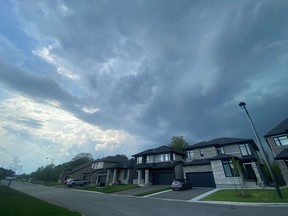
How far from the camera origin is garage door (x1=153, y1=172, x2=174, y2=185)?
1387 inches

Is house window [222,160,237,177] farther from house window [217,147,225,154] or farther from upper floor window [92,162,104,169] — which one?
upper floor window [92,162,104,169]

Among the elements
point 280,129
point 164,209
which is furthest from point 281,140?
point 164,209

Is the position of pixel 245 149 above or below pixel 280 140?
below

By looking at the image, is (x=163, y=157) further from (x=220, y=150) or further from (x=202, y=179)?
(x=220, y=150)

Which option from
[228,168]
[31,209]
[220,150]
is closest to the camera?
[31,209]

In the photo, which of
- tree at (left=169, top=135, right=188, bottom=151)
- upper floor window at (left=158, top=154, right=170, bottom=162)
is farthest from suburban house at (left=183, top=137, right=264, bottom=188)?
tree at (left=169, top=135, right=188, bottom=151)

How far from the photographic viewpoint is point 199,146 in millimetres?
34844

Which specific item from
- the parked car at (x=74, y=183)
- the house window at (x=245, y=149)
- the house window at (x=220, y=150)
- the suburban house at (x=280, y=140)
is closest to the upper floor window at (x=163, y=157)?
the house window at (x=220, y=150)

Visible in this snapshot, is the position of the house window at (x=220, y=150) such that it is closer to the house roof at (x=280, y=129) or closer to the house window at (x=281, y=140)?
the house roof at (x=280, y=129)

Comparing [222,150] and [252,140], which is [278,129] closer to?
[252,140]

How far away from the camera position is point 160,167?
3638cm

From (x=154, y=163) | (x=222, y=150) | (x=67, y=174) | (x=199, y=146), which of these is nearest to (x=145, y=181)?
(x=154, y=163)

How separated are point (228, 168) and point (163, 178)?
14.5 m

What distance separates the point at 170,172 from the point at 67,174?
1956 inches
